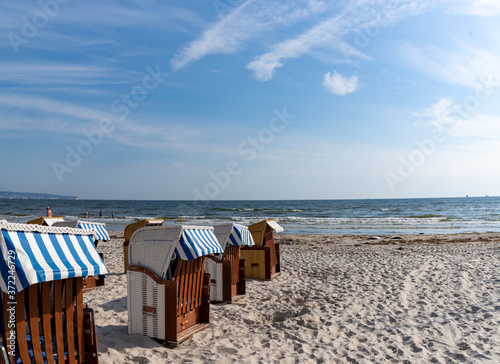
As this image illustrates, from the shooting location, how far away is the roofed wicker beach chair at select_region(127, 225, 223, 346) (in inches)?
195

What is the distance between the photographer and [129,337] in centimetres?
511

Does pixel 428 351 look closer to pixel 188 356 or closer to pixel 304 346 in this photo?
pixel 304 346

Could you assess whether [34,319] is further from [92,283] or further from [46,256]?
[92,283]

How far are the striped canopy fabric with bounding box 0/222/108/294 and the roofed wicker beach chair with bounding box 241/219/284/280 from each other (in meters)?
6.20

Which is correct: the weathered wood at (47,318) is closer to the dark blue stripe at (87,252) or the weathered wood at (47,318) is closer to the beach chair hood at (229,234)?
the dark blue stripe at (87,252)

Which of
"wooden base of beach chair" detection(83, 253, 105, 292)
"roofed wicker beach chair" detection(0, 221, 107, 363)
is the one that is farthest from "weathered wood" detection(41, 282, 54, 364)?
"wooden base of beach chair" detection(83, 253, 105, 292)

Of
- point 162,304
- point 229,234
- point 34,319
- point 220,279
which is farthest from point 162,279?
point 229,234

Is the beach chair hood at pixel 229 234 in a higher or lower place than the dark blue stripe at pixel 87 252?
lower

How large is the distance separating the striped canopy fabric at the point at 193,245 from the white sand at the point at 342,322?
1.23 metres

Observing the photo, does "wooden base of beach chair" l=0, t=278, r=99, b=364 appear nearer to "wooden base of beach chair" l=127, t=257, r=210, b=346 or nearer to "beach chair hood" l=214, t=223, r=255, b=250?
"wooden base of beach chair" l=127, t=257, r=210, b=346

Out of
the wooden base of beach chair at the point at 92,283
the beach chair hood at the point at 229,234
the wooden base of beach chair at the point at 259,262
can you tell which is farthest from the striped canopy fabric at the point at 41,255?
the wooden base of beach chair at the point at 259,262

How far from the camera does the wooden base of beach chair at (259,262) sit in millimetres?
9477

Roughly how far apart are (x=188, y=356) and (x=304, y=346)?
154 cm

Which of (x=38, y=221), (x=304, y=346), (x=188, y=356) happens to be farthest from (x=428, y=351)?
(x=38, y=221)
